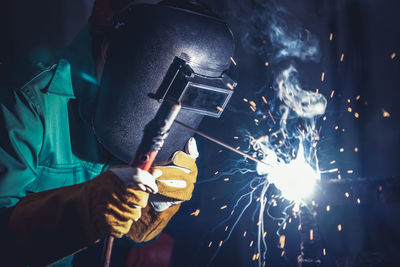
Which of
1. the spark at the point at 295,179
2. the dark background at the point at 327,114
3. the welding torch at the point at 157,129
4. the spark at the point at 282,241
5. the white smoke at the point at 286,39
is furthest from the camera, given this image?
the white smoke at the point at 286,39

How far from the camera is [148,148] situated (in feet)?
3.32

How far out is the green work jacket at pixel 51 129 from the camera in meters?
1.12

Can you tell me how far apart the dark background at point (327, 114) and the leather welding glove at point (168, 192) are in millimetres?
1018

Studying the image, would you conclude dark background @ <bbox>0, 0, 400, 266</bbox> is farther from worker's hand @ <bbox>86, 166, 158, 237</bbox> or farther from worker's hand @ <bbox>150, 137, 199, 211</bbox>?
worker's hand @ <bbox>86, 166, 158, 237</bbox>

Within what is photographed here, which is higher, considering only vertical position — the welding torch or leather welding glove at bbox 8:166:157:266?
the welding torch

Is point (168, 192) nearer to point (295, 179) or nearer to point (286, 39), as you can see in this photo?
point (295, 179)

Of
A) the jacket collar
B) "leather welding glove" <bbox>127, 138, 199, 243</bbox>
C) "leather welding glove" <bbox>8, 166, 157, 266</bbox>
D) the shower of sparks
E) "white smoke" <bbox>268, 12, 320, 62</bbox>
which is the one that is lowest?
"leather welding glove" <bbox>8, 166, 157, 266</bbox>

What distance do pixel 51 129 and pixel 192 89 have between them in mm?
746

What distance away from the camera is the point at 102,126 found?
50.1 inches

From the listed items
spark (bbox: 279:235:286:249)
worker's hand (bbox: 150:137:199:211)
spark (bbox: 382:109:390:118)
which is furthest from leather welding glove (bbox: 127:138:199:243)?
spark (bbox: 382:109:390:118)

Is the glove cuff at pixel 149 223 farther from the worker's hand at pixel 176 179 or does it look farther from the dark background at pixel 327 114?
the dark background at pixel 327 114

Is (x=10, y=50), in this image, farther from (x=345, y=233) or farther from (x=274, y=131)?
(x=345, y=233)

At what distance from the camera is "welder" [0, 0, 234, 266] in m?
1.04

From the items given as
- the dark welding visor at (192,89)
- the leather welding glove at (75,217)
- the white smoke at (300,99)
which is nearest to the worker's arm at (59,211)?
the leather welding glove at (75,217)
